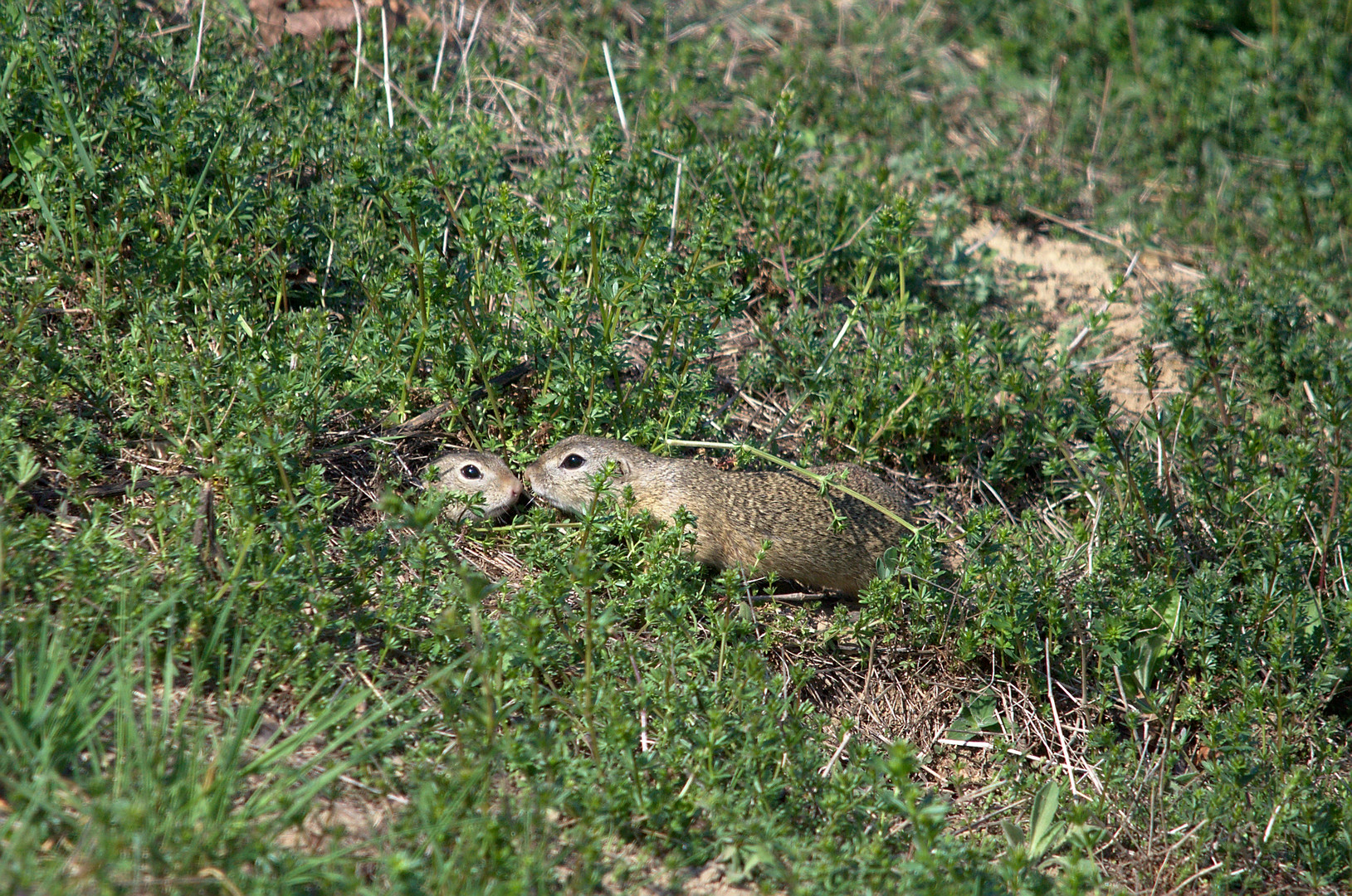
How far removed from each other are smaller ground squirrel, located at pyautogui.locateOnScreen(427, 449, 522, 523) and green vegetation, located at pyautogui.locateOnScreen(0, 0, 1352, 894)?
0.14 metres

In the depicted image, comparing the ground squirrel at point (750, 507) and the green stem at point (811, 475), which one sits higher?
the green stem at point (811, 475)

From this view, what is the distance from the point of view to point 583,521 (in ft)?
13.6

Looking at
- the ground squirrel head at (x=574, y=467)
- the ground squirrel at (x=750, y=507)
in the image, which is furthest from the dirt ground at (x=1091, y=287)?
the ground squirrel head at (x=574, y=467)

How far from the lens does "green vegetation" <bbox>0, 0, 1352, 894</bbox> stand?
322 cm

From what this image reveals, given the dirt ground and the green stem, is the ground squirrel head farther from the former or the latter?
the dirt ground

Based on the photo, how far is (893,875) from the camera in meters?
3.32

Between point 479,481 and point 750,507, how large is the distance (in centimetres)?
128

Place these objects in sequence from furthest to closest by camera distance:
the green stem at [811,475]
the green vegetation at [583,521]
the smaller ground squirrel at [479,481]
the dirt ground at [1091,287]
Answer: the dirt ground at [1091,287] → the smaller ground squirrel at [479,481] → the green stem at [811,475] → the green vegetation at [583,521]

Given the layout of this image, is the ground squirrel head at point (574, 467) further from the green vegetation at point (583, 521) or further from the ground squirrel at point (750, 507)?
the green vegetation at point (583, 521)

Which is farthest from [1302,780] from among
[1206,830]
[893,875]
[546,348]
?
[546,348]

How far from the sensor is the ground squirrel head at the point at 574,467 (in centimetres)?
481

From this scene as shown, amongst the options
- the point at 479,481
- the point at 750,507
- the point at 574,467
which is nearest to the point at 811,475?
the point at 750,507

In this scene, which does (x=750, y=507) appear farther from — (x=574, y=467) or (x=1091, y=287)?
(x=1091, y=287)

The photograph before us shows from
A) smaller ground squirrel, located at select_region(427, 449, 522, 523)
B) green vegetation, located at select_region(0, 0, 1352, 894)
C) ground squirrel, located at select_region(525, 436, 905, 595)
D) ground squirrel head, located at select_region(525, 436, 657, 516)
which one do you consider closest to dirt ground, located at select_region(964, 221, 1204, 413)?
green vegetation, located at select_region(0, 0, 1352, 894)
